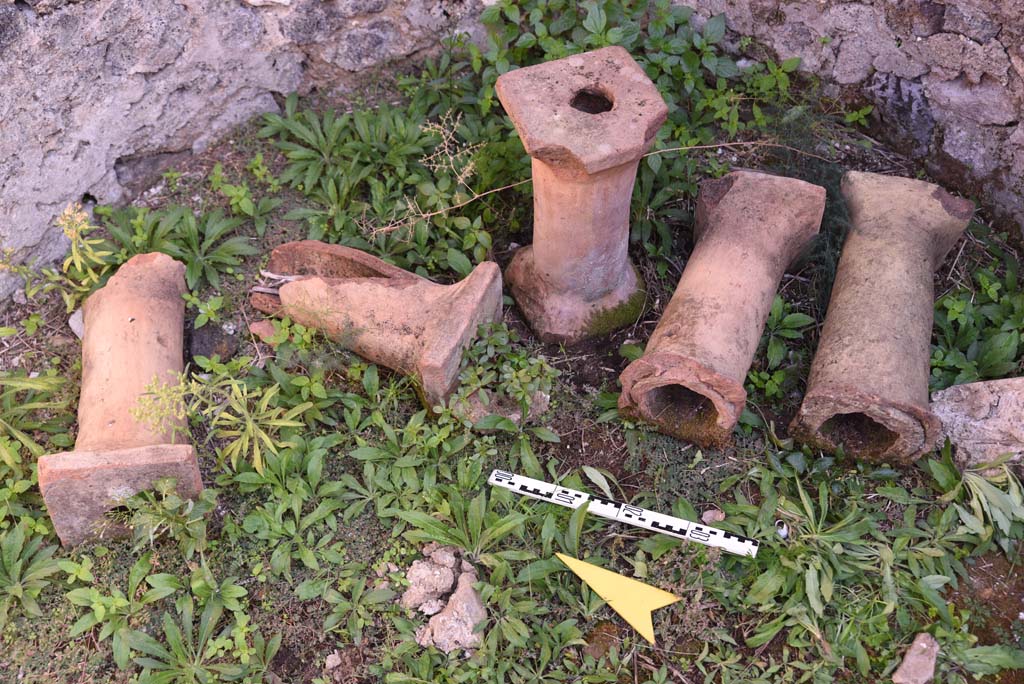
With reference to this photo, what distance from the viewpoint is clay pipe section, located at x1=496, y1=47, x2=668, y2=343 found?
3225mm

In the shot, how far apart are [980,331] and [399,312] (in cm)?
263

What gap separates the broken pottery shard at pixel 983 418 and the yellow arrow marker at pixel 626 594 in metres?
1.35

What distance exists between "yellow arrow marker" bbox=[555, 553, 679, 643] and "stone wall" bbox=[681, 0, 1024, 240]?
8.47 ft

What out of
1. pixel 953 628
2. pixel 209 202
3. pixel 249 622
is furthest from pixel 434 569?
pixel 209 202

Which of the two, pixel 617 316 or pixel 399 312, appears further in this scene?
pixel 617 316

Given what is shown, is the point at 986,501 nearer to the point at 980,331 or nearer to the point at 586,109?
the point at 980,331

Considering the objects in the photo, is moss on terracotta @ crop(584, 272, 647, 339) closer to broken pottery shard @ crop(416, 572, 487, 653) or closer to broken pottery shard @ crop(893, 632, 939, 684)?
broken pottery shard @ crop(416, 572, 487, 653)

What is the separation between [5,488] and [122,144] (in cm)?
174

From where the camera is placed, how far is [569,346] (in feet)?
13.3

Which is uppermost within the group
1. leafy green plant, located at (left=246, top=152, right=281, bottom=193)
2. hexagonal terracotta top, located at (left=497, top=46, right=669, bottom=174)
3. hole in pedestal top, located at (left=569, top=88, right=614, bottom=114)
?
hexagonal terracotta top, located at (left=497, top=46, right=669, bottom=174)

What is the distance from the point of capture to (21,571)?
11.0 ft

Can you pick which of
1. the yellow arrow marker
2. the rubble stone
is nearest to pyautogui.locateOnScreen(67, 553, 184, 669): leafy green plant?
the rubble stone

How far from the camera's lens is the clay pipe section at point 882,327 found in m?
3.35

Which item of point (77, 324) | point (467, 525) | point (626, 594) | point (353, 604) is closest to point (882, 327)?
point (626, 594)
